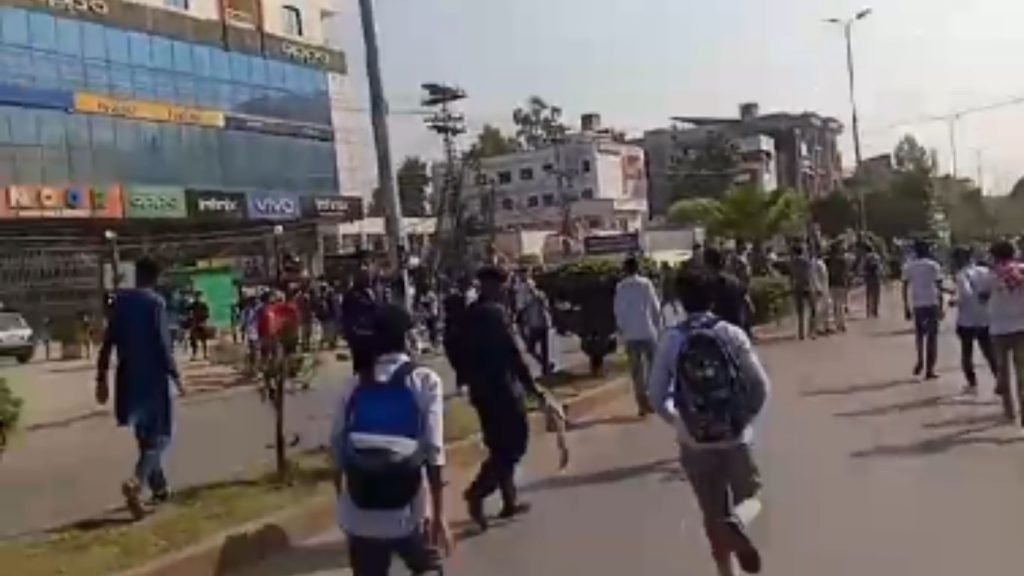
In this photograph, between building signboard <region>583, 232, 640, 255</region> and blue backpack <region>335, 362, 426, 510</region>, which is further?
building signboard <region>583, 232, 640, 255</region>

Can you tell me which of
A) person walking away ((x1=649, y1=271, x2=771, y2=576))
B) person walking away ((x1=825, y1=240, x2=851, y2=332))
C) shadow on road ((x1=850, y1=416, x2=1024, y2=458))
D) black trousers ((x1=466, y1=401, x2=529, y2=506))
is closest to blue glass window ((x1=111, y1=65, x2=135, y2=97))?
person walking away ((x1=825, y1=240, x2=851, y2=332))

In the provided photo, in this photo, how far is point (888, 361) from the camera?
18969 millimetres

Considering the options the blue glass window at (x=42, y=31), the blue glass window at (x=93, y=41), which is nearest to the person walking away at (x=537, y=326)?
the blue glass window at (x=42, y=31)

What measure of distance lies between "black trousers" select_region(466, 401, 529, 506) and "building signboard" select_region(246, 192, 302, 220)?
164 ft

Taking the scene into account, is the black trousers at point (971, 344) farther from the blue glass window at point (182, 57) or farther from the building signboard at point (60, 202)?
the blue glass window at point (182, 57)

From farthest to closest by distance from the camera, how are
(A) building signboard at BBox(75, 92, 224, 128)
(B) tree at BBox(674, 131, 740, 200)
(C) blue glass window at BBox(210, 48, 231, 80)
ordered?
(B) tree at BBox(674, 131, 740, 200) → (C) blue glass window at BBox(210, 48, 231, 80) → (A) building signboard at BBox(75, 92, 224, 128)

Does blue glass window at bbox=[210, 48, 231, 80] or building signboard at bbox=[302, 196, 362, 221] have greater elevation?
blue glass window at bbox=[210, 48, 231, 80]

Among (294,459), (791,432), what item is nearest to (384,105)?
(294,459)

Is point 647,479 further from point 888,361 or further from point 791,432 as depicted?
point 888,361

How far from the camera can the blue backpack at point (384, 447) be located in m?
5.00

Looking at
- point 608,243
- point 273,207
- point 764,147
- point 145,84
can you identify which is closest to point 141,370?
point 608,243

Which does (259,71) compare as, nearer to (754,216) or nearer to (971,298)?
(754,216)

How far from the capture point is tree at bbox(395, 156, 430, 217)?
101625mm

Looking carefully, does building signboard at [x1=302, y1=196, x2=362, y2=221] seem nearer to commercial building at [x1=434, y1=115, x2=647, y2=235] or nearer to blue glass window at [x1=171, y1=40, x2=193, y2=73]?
blue glass window at [x1=171, y1=40, x2=193, y2=73]
